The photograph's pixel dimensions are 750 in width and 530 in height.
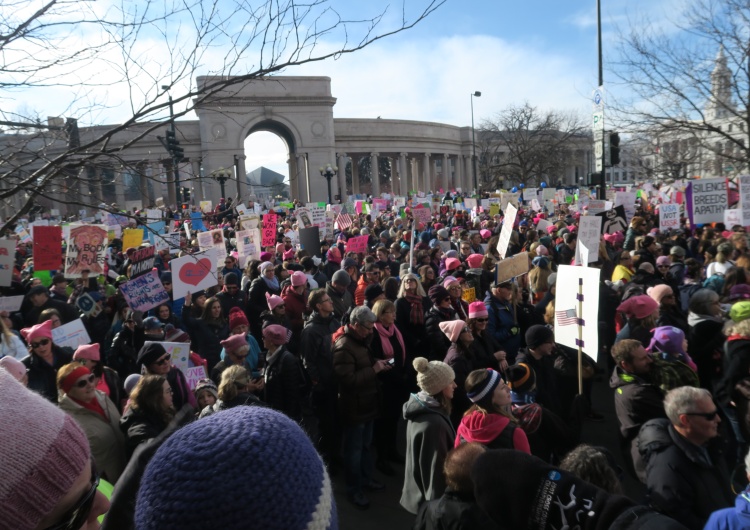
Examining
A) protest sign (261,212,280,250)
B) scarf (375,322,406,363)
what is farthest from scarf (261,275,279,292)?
protest sign (261,212,280,250)

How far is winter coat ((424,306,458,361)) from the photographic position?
6.20 meters

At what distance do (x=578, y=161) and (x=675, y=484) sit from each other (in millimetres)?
63459

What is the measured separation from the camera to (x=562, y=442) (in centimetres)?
394

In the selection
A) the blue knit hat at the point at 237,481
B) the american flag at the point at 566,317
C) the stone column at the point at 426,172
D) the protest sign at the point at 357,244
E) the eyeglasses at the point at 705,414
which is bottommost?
the eyeglasses at the point at 705,414

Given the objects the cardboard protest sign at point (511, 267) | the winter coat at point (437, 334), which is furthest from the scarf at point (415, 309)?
the cardboard protest sign at point (511, 267)

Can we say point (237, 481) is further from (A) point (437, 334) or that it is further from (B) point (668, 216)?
(B) point (668, 216)

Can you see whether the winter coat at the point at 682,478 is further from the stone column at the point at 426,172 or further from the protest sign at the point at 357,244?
the stone column at the point at 426,172

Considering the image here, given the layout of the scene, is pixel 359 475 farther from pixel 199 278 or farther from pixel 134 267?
pixel 134 267

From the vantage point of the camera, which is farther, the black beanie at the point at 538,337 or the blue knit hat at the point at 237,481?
the black beanie at the point at 538,337

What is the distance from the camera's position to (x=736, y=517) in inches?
89.6

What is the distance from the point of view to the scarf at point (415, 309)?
6734 millimetres

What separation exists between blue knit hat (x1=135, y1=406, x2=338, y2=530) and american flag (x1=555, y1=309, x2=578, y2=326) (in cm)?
504

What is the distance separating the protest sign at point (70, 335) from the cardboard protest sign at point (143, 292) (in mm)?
834

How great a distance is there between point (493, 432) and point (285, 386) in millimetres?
2295
